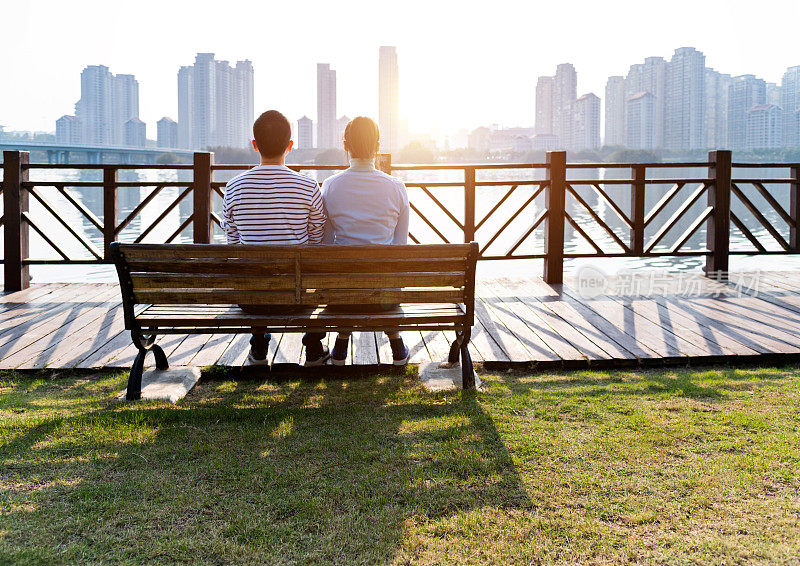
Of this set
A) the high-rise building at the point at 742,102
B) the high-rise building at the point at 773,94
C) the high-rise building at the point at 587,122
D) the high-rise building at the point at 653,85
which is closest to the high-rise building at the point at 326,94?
the high-rise building at the point at 587,122

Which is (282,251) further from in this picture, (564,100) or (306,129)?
(564,100)

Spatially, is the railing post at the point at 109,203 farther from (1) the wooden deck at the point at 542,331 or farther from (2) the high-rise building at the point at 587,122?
(2) the high-rise building at the point at 587,122

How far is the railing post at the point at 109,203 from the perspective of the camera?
6.43 m

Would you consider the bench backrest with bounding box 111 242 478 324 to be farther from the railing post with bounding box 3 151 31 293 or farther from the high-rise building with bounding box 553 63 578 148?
the high-rise building with bounding box 553 63 578 148

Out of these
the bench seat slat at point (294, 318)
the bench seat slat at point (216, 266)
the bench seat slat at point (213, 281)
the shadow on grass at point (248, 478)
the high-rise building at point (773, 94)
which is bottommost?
the shadow on grass at point (248, 478)

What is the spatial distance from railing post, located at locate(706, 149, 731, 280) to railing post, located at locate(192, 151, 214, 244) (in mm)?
4250

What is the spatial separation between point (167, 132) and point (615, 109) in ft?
159

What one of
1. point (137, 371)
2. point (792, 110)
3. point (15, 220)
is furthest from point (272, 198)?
point (792, 110)

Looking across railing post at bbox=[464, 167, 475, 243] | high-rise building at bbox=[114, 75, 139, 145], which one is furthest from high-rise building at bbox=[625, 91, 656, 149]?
railing post at bbox=[464, 167, 475, 243]

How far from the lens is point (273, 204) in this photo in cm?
359

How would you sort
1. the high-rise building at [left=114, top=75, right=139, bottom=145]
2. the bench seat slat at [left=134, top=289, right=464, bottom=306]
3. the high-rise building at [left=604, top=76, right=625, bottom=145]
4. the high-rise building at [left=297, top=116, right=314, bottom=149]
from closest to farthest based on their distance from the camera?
the bench seat slat at [left=134, top=289, right=464, bottom=306] → the high-rise building at [left=297, top=116, right=314, bottom=149] → the high-rise building at [left=604, top=76, right=625, bottom=145] → the high-rise building at [left=114, top=75, right=139, bottom=145]

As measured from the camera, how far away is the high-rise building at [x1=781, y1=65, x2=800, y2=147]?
7894 centimetres

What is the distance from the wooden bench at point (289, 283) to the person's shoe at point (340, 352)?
472 millimetres

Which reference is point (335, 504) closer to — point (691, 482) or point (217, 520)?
point (217, 520)
